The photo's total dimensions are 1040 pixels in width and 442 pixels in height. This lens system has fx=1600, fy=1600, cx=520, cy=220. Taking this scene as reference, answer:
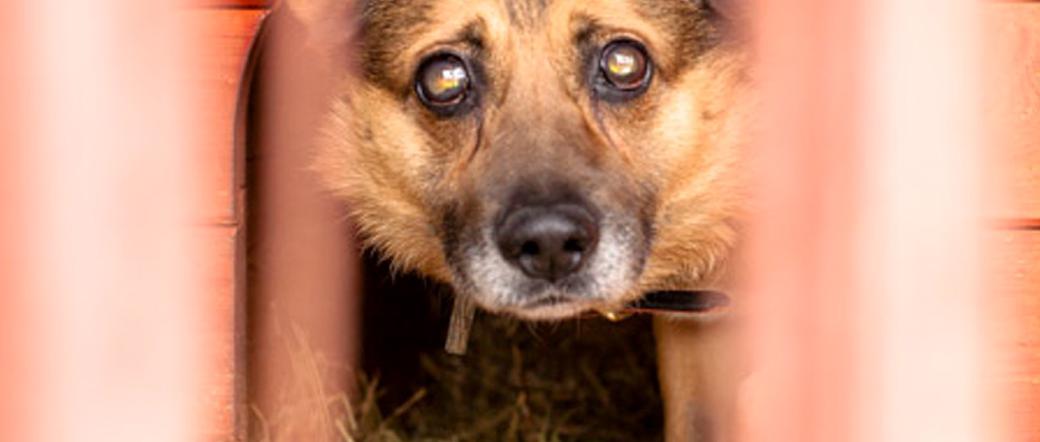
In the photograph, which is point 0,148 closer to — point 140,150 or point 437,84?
point 140,150

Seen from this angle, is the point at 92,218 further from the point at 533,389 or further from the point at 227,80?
the point at 533,389

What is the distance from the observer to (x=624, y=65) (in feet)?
8.38

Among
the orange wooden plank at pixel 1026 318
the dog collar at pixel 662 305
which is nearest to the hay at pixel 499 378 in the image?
the dog collar at pixel 662 305

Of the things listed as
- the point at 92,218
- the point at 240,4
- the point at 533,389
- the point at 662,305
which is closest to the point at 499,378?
the point at 533,389

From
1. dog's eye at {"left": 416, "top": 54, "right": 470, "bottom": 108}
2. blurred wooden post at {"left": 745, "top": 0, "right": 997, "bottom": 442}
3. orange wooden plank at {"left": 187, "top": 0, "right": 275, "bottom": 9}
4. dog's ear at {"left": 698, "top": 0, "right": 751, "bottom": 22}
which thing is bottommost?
blurred wooden post at {"left": 745, "top": 0, "right": 997, "bottom": 442}

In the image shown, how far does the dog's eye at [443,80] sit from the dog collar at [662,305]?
1.09 feet

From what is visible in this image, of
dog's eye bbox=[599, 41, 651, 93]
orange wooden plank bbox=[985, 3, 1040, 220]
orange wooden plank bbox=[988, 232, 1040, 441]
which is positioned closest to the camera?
orange wooden plank bbox=[985, 3, 1040, 220]

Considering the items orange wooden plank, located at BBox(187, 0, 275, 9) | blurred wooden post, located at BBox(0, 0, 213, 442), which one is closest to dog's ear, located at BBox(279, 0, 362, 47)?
orange wooden plank, located at BBox(187, 0, 275, 9)

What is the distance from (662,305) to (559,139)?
0.42 meters

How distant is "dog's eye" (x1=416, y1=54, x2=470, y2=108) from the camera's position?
2596 millimetres

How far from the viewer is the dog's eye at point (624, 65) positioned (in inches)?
100

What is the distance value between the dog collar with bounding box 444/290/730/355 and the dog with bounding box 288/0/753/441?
3cm

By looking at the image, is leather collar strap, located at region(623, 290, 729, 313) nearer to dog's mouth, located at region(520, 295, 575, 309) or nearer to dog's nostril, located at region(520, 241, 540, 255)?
dog's mouth, located at region(520, 295, 575, 309)

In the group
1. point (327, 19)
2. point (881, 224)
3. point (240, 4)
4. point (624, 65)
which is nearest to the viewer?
point (881, 224)
